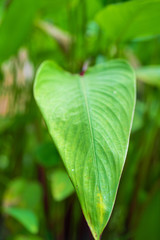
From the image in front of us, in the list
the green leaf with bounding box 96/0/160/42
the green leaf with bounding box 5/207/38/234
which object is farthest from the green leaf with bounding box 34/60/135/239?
the green leaf with bounding box 5/207/38/234

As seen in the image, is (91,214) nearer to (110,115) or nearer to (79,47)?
(110,115)

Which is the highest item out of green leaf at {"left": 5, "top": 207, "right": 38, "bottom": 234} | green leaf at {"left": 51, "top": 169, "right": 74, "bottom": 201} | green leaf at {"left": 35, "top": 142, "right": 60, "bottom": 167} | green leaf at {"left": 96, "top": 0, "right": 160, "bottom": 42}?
green leaf at {"left": 96, "top": 0, "right": 160, "bottom": 42}

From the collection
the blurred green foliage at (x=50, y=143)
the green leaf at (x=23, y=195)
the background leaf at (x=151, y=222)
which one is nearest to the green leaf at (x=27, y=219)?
the blurred green foliage at (x=50, y=143)

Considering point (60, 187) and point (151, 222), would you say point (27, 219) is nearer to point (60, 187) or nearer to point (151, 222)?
point (60, 187)

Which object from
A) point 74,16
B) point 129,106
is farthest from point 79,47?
point 129,106

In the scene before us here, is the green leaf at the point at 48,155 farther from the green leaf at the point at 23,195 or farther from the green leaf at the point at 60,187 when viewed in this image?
the green leaf at the point at 23,195

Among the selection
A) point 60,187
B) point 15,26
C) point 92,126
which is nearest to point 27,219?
point 60,187

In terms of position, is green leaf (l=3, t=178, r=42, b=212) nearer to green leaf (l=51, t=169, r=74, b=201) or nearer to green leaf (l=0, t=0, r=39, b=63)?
green leaf (l=51, t=169, r=74, b=201)
